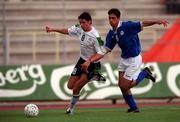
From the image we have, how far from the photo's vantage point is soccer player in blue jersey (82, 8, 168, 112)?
14.1 meters

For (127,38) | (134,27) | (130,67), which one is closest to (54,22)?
(130,67)

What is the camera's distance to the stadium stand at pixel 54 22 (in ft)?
79.5

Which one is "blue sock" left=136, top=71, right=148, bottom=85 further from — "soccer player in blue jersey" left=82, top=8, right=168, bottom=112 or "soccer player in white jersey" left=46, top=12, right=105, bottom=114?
"soccer player in white jersey" left=46, top=12, right=105, bottom=114

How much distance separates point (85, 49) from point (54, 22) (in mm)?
11618

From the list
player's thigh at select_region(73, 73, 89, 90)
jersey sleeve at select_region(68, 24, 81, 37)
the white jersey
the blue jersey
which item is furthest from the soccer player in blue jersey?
jersey sleeve at select_region(68, 24, 81, 37)

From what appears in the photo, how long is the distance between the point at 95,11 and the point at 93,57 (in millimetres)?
13243

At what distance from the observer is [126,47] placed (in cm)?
1431

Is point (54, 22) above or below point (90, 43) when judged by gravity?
below

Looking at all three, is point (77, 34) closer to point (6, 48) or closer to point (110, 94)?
point (110, 94)

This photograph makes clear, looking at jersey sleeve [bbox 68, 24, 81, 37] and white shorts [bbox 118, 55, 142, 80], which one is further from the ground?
jersey sleeve [bbox 68, 24, 81, 37]

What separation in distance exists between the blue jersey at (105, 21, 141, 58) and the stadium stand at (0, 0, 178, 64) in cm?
799

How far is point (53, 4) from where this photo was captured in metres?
26.7

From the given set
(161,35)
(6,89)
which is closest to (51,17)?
(161,35)

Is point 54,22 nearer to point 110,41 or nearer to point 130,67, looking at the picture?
point 110,41
